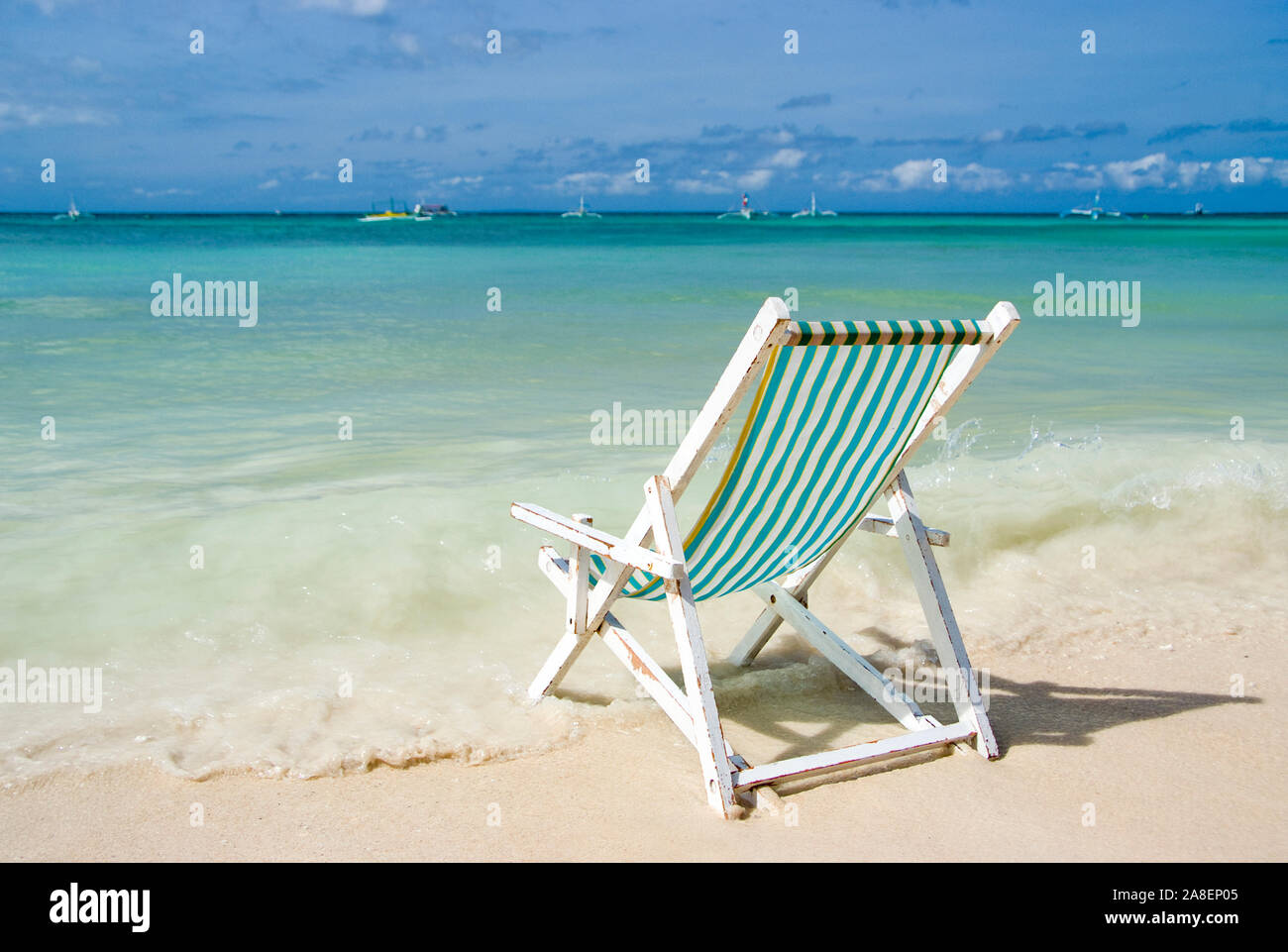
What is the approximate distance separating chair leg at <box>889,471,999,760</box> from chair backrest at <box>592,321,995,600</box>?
172mm

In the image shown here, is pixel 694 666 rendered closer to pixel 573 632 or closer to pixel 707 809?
pixel 707 809

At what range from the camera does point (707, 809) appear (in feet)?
9.26

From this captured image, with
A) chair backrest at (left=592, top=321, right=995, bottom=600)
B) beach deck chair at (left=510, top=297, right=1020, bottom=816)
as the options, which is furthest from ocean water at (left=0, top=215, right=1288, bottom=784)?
chair backrest at (left=592, top=321, right=995, bottom=600)

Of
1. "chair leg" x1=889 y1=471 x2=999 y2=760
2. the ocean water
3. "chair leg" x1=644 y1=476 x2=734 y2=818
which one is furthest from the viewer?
the ocean water

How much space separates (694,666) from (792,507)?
1.69 ft

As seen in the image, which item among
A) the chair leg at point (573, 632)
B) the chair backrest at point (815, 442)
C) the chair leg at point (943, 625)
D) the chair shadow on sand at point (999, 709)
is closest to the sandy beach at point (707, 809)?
the chair shadow on sand at point (999, 709)

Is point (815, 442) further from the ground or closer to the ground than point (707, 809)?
further from the ground

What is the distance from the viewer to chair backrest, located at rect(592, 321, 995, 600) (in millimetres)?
2627

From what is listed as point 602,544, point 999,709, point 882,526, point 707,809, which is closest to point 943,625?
point 882,526

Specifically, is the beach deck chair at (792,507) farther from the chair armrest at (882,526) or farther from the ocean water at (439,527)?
the ocean water at (439,527)

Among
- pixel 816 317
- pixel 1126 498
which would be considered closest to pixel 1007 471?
pixel 1126 498

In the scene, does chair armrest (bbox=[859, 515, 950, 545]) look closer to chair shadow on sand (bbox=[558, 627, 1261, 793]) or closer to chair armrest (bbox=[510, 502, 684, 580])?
chair shadow on sand (bbox=[558, 627, 1261, 793])

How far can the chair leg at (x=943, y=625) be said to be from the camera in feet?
10.3

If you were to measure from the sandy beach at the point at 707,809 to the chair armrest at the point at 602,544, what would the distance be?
64cm
